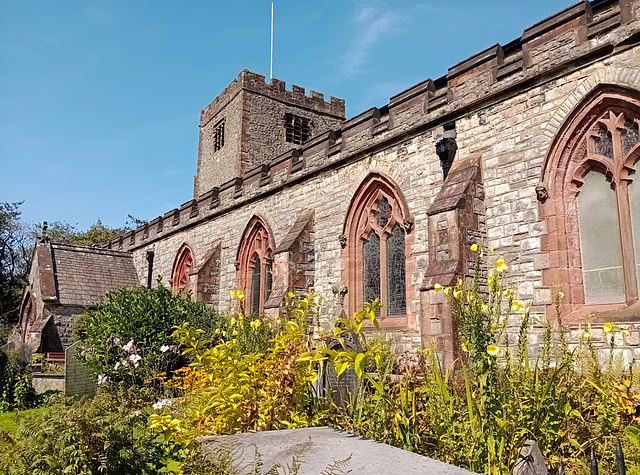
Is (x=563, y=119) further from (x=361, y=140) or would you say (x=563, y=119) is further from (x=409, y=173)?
(x=361, y=140)

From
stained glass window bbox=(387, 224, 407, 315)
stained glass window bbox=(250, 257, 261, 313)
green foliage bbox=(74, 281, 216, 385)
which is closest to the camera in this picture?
green foliage bbox=(74, 281, 216, 385)

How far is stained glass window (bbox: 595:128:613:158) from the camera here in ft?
26.3

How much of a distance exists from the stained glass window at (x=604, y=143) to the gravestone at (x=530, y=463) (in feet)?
20.4

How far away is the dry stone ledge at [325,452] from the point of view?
2.52m

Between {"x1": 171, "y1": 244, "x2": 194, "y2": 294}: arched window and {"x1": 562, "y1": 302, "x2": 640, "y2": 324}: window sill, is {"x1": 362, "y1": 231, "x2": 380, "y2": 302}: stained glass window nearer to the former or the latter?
{"x1": 562, "y1": 302, "x2": 640, "y2": 324}: window sill

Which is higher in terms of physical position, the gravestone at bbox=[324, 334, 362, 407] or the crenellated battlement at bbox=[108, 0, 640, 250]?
the crenellated battlement at bbox=[108, 0, 640, 250]

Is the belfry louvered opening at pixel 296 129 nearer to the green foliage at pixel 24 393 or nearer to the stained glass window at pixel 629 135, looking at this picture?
the green foliage at pixel 24 393

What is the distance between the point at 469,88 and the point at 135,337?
8179 mm

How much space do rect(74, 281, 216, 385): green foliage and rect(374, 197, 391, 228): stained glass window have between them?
472 cm

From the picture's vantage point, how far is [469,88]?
397 inches

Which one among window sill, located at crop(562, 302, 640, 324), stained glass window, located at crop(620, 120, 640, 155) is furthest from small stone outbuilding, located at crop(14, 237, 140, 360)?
stained glass window, located at crop(620, 120, 640, 155)

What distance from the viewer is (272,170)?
15.8 metres

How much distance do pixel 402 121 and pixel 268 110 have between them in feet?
55.4

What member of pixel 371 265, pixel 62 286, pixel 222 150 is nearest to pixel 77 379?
pixel 371 265
